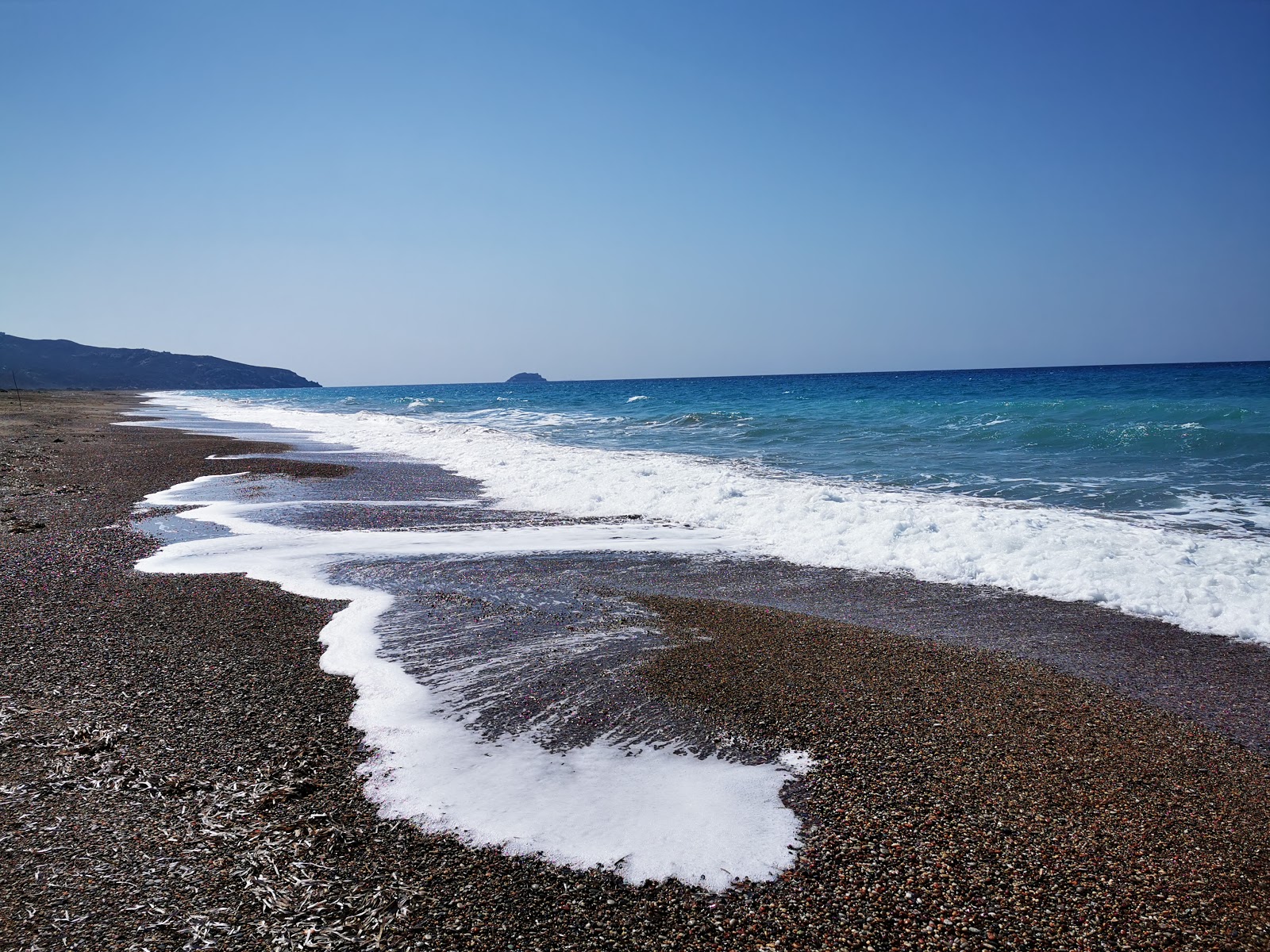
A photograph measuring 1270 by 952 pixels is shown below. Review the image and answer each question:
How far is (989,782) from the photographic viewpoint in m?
3.51

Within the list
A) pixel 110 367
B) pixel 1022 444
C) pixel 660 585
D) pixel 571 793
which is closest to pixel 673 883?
pixel 571 793

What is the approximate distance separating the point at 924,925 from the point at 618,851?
123cm

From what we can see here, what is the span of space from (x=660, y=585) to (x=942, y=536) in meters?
3.81

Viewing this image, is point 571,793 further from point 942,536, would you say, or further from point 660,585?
point 942,536

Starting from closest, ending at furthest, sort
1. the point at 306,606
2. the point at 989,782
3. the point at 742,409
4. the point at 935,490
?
the point at 989,782, the point at 306,606, the point at 935,490, the point at 742,409

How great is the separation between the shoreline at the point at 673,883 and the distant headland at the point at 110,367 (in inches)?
6105

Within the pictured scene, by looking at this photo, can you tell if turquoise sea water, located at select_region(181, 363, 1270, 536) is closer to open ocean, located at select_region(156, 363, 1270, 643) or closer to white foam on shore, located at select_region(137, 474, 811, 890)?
open ocean, located at select_region(156, 363, 1270, 643)

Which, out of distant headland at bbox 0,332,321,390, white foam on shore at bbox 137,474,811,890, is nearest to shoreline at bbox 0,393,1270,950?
white foam on shore at bbox 137,474,811,890

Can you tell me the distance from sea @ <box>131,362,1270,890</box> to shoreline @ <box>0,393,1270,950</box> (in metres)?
0.26

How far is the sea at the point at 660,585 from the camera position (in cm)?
350

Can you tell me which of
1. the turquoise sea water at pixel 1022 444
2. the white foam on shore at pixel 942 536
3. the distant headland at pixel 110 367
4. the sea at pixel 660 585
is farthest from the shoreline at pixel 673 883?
the distant headland at pixel 110 367

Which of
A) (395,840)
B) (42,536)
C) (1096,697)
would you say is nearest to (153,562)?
(42,536)

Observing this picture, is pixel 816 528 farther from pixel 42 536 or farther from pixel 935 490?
pixel 42 536

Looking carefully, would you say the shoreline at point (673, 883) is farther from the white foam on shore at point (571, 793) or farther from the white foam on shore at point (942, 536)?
the white foam on shore at point (942, 536)
